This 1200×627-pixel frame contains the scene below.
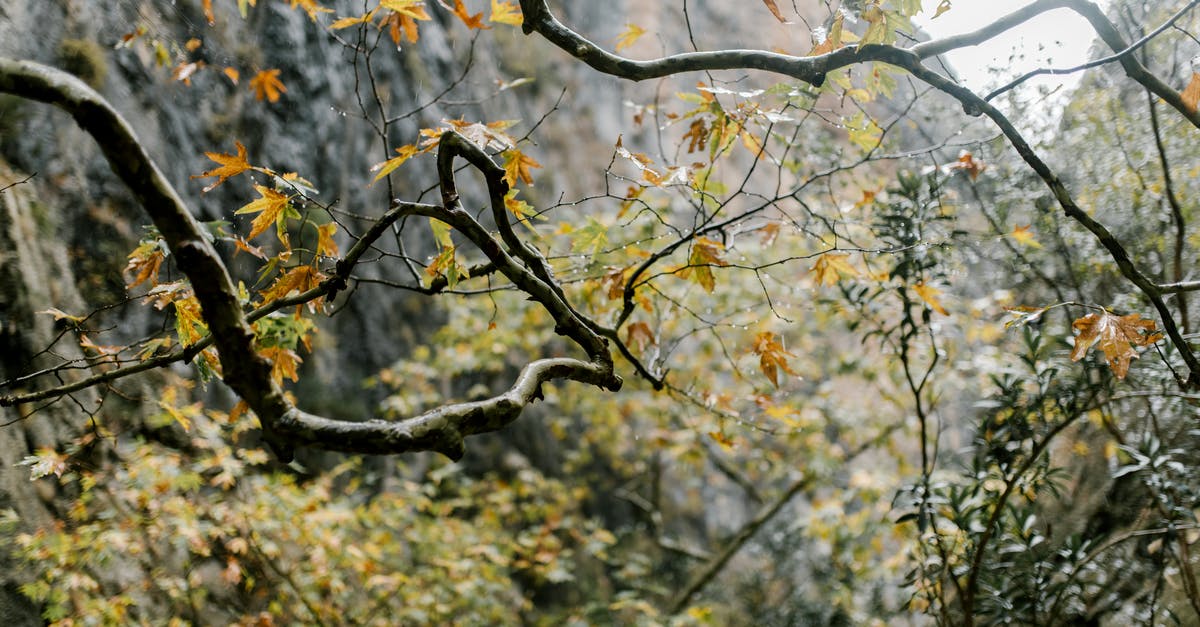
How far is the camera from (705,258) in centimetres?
189

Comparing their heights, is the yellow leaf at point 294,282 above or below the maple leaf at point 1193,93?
below

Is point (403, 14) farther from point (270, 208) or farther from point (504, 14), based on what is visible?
point (270, 208)

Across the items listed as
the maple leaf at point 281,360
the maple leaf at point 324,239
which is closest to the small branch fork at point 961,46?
the maple leaf at point 324,239

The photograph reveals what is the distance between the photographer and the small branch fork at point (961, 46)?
1.39m

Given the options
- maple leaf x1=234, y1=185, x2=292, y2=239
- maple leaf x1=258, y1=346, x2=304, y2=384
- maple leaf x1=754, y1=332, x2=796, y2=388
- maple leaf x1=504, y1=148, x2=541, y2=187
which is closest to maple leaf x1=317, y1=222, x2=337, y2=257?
maple leaf x1=234, y1=185, x2=292, y2=239

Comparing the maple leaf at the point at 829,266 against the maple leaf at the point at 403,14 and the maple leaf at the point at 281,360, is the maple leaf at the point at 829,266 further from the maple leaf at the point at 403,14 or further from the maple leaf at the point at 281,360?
the maple leaf at the point at 281,360

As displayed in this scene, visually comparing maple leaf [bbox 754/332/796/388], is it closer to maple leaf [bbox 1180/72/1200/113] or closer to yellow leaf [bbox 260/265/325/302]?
maple leaf [bbox 1180/72/1200/113]

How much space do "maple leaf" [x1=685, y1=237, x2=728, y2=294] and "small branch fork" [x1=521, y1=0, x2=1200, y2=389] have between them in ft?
1.73

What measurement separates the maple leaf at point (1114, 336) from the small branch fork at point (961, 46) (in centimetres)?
5

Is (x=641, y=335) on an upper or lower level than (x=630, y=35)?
lower

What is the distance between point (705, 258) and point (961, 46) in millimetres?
788

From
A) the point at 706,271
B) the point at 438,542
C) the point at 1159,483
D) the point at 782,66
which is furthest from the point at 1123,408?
the point at 438,542

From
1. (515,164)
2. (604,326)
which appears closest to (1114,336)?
(604,326)

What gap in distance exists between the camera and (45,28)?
2.85 metres
